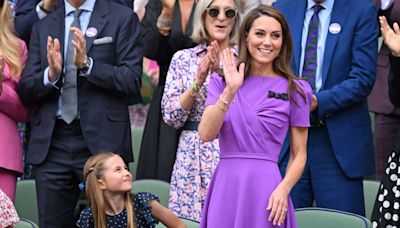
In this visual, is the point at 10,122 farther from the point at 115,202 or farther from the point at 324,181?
the point at 324,181

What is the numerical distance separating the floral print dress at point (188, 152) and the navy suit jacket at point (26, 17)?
1.18 meters

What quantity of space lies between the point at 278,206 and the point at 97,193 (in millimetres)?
1189

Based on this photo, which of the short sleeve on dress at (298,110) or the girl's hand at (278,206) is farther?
the short sleeve on dress at (298,110)

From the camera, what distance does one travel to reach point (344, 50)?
21.8ft

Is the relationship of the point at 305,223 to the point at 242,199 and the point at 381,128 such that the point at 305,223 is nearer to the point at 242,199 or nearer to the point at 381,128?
the point at 242,199

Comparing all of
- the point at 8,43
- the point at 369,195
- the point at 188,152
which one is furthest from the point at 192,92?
the point at 369,195

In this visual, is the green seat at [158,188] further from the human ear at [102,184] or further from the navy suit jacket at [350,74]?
the human ear at [102,184]

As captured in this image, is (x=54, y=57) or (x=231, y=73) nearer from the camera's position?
(x=231, y=73)

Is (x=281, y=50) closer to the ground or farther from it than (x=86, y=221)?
farther from it

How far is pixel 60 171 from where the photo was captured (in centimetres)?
686

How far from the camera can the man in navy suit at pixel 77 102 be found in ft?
22.4

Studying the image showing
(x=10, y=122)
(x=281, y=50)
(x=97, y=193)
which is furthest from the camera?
(x=10, y=122)

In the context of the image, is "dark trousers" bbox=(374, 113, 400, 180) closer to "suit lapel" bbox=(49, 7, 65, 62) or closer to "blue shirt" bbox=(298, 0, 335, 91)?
"blue shirt" bbox=(298, 0, 335, 91)

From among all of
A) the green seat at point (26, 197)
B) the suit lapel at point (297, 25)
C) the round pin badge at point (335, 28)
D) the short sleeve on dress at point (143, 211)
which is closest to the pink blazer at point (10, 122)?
the green seat at point (26, 197)
